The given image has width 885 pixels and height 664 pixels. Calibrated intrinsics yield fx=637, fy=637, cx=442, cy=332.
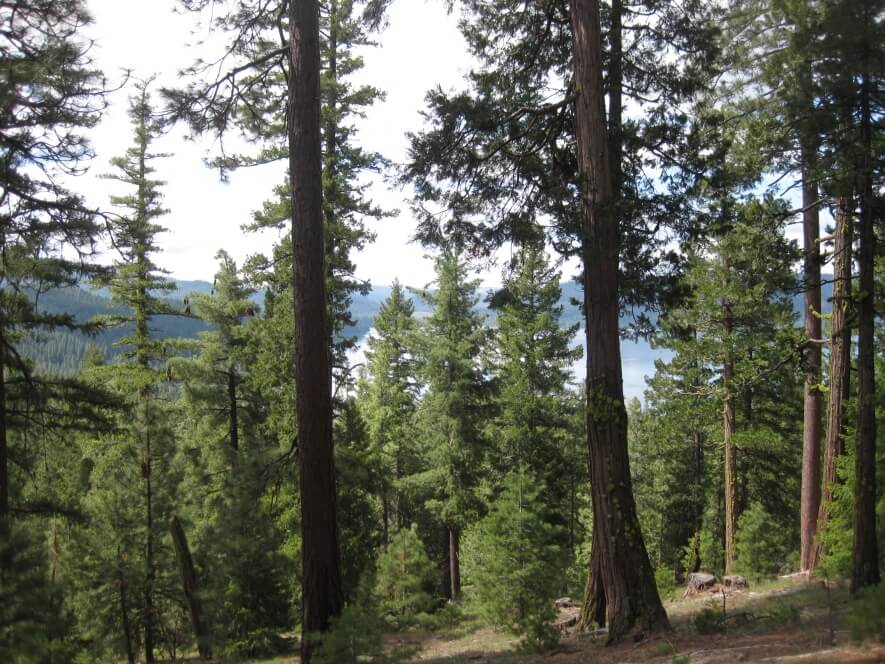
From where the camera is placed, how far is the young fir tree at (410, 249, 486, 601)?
70.6 ft

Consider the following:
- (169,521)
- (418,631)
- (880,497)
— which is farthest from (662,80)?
(169,521)

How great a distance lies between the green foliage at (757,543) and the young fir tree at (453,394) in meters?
8.28

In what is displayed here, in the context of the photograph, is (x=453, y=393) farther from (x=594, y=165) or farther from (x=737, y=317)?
(x=594, y=165)

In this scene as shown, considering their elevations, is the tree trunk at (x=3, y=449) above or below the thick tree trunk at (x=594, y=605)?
above

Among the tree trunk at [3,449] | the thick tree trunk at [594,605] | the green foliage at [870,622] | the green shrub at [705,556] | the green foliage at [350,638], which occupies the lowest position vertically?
the green shrub at [705,556]

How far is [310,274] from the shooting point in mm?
7137

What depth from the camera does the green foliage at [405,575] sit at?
55.5 ft

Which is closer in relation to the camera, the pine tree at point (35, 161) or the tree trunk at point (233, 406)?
the pine tree at point (35, 161)

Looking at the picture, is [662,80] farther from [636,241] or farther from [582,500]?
[582,500]

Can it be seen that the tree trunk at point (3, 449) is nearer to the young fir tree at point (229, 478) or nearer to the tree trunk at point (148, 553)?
the young fir tree at point (229, 478)

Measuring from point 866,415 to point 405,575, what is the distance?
12919 mm

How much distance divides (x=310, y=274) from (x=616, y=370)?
3.54m

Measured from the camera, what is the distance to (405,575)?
17375mm

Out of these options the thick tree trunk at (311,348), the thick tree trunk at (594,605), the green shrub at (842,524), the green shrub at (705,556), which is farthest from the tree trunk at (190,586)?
the green shrub at (705,556)
